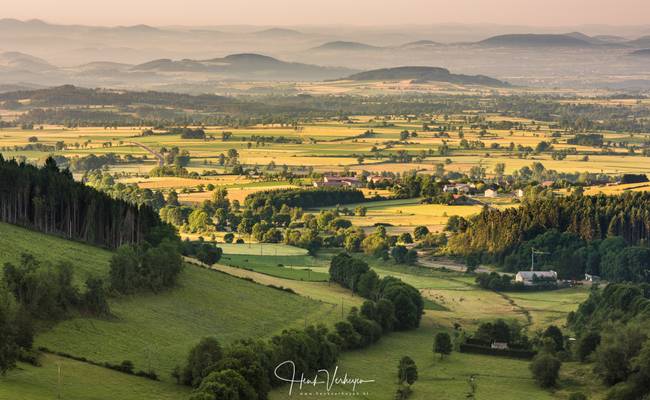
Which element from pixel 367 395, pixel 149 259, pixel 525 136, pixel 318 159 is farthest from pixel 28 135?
pixel 367 395

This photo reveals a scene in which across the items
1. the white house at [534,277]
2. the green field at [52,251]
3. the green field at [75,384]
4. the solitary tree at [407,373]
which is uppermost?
the green field at [52,251]

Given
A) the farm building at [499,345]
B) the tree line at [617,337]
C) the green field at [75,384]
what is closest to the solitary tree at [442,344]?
the farm building at [499,345]

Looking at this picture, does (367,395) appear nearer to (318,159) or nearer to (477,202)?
(477,202)

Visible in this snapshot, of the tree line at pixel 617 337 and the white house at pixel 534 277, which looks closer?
the tree line at pixel 617 337

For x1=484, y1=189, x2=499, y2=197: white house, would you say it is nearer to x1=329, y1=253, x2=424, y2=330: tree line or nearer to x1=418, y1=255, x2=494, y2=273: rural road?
x1=418, y1=255, x2=494, y2=273: rural road

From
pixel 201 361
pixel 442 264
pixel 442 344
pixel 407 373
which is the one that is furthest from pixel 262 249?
pixel 201 361

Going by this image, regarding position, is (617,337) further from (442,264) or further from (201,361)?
(442,264)

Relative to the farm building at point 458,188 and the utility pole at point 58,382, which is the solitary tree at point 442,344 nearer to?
the utility pole at point 58,382
